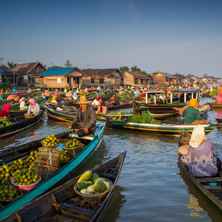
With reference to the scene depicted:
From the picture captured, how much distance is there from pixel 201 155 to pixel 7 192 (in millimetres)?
4718

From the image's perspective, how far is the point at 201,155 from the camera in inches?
289

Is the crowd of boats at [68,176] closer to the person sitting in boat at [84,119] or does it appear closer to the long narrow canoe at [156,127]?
the person sitting in boat at [84,119]

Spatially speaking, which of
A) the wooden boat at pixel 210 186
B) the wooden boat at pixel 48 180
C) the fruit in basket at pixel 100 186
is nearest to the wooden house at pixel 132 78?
the wooden boat at pixel 48 180

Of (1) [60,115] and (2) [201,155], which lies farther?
(1) [60,115]

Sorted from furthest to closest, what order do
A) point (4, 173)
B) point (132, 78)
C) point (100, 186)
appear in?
point (132, 78), point (4, 173), point (100, 186)

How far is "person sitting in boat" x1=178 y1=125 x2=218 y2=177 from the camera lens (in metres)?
7.29

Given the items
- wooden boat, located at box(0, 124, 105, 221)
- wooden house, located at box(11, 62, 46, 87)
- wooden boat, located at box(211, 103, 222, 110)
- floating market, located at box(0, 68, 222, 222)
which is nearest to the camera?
wooden boat, located at box(0, 124, 105, 221)

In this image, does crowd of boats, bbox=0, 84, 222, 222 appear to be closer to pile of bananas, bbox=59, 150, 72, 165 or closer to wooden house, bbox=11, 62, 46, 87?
pile of bananas, bbox=59, 150, 72, 165

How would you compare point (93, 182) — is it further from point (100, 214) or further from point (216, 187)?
point (216, 187)

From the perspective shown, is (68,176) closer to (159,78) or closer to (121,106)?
Answer: (121,106)

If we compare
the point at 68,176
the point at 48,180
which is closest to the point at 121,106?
the point at 68,176

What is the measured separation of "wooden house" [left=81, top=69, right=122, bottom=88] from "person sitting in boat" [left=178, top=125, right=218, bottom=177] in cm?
4877

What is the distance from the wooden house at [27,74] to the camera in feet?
168

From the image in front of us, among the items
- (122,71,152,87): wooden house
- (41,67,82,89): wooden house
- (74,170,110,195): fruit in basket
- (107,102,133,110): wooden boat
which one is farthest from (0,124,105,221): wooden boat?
(122,71,152,87): wooden house
